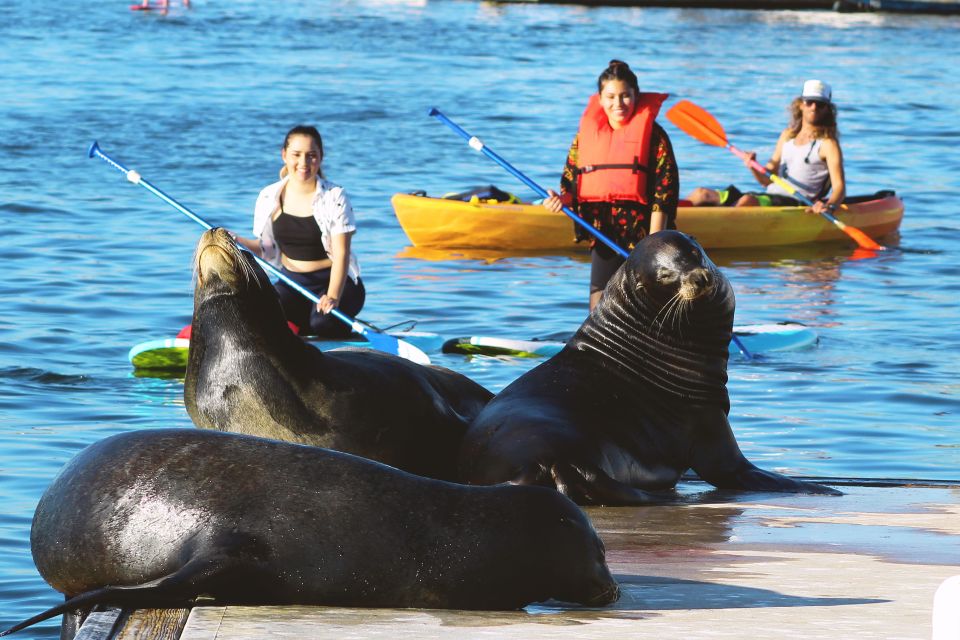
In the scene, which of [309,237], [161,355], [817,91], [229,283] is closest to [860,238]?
[817,91]

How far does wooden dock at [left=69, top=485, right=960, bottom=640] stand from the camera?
12.7ft

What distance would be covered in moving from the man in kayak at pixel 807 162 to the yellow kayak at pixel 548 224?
0.80 ft

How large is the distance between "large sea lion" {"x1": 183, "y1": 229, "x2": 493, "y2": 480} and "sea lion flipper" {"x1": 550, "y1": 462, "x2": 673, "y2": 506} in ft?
2.45

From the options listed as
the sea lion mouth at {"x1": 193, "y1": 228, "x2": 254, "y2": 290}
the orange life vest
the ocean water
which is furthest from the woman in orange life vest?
the sea lion mouth at {"x1": 193, "y1": 228, "x2": 254, "y2": 290}

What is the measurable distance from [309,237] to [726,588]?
5.37 meters

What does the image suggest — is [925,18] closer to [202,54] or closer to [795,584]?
[202,54]

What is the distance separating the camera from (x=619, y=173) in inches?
395

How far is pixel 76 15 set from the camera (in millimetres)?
42875

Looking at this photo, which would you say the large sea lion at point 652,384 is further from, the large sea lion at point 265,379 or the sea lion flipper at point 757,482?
the large sea lion at point 265,379

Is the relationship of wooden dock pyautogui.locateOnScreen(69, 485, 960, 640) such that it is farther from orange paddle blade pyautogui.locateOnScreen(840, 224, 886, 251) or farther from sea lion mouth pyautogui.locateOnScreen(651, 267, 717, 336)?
orange paddle blade pyautogui.locateOnScreen(840, 224, 886, 251)

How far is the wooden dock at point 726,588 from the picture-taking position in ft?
12.7

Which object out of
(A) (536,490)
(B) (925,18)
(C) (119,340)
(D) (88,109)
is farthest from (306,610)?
(B) (925,18)

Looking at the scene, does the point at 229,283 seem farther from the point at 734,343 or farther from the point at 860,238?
the point at 860,238

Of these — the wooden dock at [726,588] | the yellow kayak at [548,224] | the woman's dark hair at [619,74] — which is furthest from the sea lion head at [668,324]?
the yellow kayak at [548,224]
